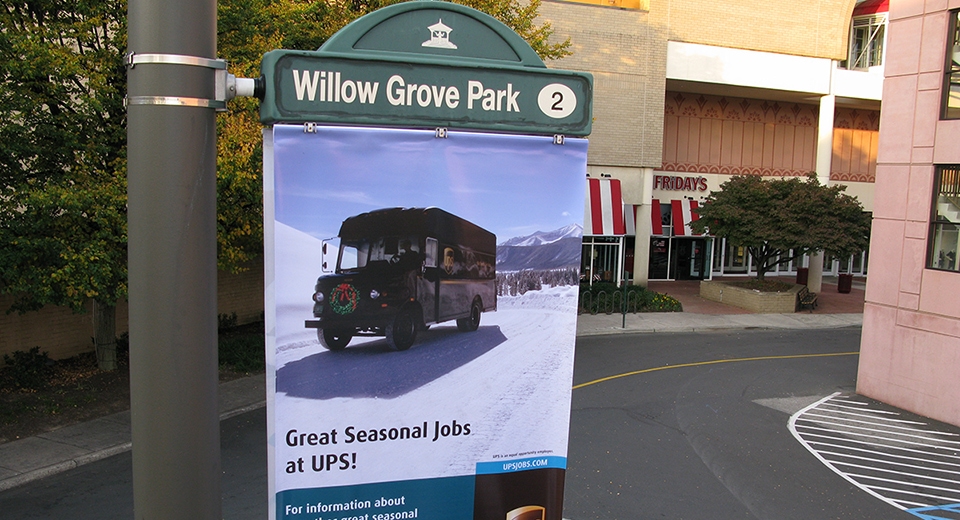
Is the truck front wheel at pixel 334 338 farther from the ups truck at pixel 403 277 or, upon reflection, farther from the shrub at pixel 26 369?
the shrub at pixel 26 369

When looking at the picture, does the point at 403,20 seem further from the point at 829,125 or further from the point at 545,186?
the point at 829,125

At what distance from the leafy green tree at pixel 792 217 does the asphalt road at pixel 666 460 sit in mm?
9261

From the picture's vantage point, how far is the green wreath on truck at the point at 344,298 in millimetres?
2981

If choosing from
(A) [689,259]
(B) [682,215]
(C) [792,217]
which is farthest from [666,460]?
(A) [689,259]

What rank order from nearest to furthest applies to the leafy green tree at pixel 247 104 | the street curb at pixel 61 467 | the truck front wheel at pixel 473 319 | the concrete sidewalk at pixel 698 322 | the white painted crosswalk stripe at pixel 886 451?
the truck front wheel at pixel 473 319 < the street curb at pixel 61 467 < the white painted crosswalk stripe at pixel 886 451 < the leafy green tree at pixel 247 104 < the concrete sidewalk at pixel 698 322

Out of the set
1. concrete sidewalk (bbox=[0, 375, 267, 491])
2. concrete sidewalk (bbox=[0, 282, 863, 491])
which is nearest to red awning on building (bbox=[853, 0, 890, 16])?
concrete sidewalk (bbox=[0, 282, 863, 491])

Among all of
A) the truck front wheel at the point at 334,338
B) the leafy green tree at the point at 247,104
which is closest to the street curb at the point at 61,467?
the leafy green tree at the point at 247,104

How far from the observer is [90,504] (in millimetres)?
8273

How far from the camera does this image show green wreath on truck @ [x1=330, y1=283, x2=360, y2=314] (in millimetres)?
2981

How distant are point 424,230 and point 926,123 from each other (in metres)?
13.3

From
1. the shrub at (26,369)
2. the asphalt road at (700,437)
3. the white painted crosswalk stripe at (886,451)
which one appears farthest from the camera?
the shrub at (26,369)

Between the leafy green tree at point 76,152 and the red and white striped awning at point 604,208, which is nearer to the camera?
the leafy green tree at point 76,152

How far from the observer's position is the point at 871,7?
32.3 m

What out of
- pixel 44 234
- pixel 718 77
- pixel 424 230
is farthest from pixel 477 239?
pixel 718 77
